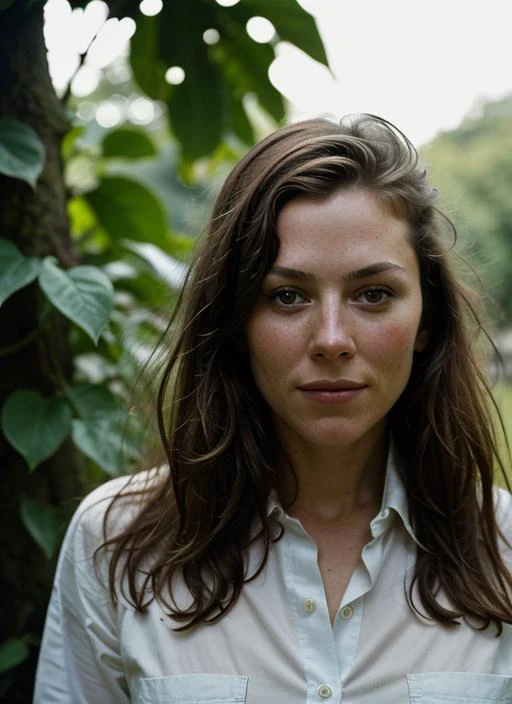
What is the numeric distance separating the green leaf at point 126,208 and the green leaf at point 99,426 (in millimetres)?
387

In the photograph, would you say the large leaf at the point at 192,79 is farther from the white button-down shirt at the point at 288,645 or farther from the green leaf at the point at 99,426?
the white button-down shirt at the point at 288,645

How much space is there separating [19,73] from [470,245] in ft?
2.62

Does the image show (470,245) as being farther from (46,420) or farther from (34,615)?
(34,615)

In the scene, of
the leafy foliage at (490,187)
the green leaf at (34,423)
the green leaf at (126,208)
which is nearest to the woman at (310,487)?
the green leaf at (34,423)

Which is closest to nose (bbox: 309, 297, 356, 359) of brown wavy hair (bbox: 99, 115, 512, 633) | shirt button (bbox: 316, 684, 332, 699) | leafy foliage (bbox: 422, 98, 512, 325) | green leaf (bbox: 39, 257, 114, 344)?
brown wavy hair (bbox: 99, 115, 512, 633)

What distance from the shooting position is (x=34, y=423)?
1463 millimetres

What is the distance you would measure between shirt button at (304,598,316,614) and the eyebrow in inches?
17.3

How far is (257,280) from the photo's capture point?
1254mm

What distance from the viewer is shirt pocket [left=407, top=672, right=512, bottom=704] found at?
1.22m

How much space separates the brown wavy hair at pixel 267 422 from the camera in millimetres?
1273

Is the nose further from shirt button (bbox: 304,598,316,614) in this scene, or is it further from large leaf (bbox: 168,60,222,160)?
large leaf (bbox: 168,60,222,160)

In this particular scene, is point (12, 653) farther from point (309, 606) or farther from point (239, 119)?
point (239, 119)

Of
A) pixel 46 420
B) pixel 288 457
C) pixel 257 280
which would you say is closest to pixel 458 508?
pixel 288 457

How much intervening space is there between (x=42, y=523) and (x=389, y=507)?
583 mm
